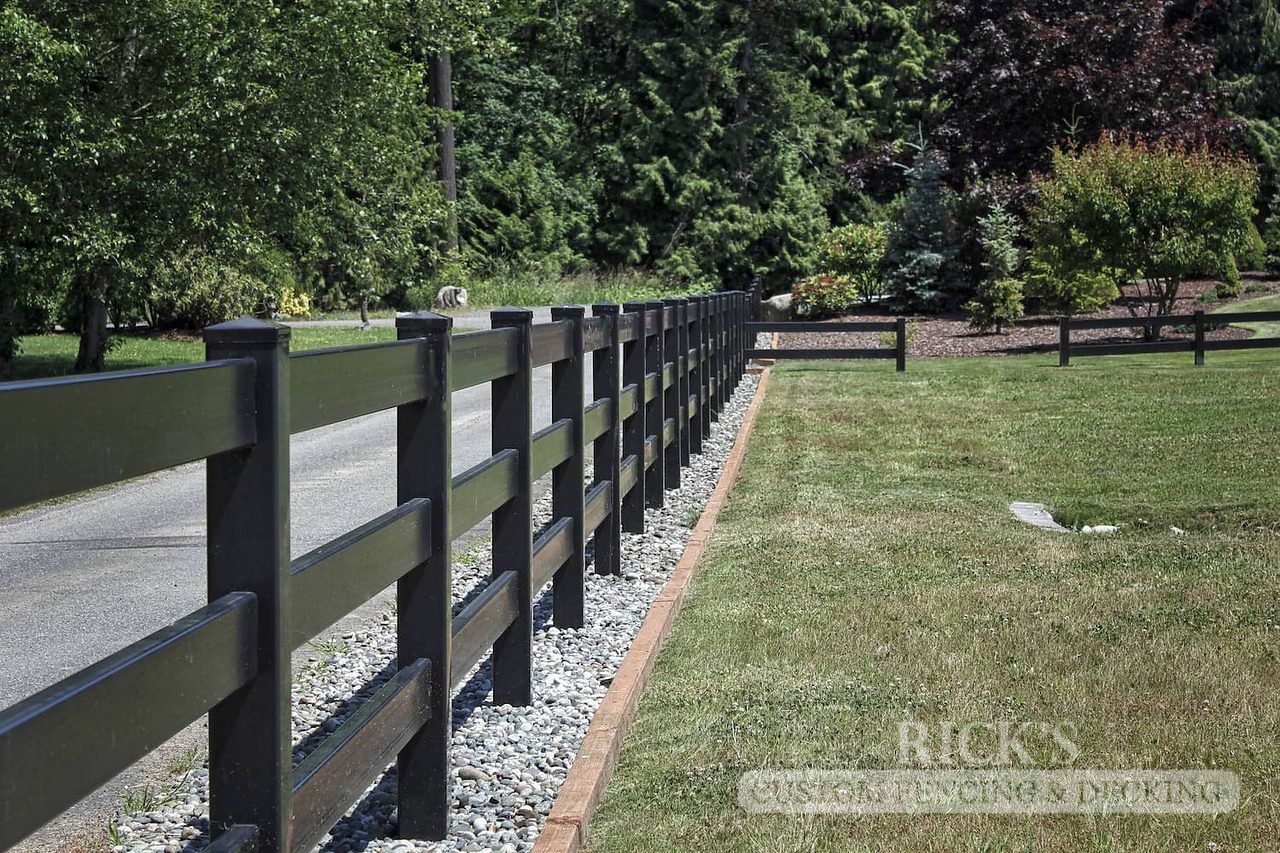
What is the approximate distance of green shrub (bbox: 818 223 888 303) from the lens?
35.6 m

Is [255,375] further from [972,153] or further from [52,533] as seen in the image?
[972,153]

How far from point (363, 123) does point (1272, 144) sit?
104ft

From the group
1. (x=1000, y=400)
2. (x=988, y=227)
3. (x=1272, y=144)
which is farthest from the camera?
(x=1272, y=144)

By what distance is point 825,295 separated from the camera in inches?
1325

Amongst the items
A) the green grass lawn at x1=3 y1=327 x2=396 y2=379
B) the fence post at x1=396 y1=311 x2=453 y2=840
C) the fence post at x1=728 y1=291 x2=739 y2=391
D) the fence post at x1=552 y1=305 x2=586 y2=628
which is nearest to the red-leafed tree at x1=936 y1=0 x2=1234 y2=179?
the fence post at x1=728 y1=291 x2=739 y2=391

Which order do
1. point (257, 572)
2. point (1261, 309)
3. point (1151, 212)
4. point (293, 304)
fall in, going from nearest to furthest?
1. point (257, 572)
2. point (1151, 212)
3. point (1261, 309)
4. point (293, 304)

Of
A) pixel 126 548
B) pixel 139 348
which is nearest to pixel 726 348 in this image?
pixel 126 548

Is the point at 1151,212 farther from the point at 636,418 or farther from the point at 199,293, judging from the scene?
the point at 636,418

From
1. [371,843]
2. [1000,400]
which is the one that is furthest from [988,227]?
[371,843]

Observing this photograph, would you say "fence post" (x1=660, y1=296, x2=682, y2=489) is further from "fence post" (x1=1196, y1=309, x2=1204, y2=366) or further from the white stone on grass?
"fence post" (x1=1196, y1=309, x2=1204, y2=366)

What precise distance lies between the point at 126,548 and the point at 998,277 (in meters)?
23.4

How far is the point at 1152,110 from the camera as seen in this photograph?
3192cm

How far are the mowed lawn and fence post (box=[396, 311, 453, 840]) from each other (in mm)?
511

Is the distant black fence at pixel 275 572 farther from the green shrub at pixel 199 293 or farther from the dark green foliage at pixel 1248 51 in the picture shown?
the dark green foliage at pixel 1248 51
